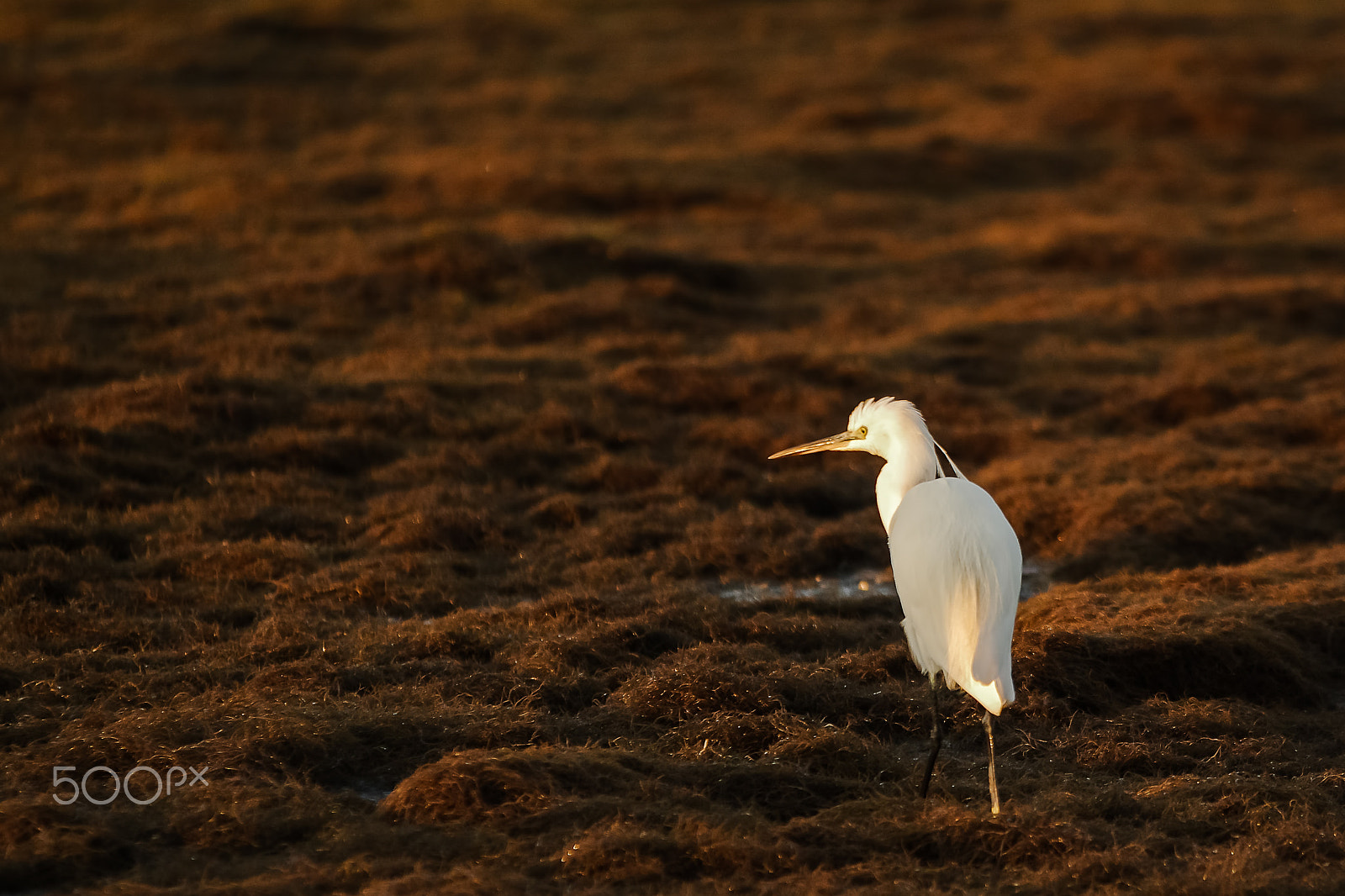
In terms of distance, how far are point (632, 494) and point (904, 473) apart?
3.39m

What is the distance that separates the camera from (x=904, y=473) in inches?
208

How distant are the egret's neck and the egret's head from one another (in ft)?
0.19

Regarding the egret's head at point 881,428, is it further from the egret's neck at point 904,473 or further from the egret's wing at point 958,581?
the egret's wing at point 958,581

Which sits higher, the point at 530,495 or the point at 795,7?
the point at 795,7

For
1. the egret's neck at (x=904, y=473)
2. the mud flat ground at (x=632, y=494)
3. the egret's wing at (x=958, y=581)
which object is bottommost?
the mud flat ground at (x=632, y=494)

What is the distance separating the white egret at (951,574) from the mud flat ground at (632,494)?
0.43 meters

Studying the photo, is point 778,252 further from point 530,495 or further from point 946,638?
point 946,638

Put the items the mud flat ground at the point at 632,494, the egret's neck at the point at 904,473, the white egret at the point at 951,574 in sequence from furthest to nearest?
the egret's neck at the point at 904,473
the white egret at the point at 951,574
the mud flat ground at the point at 632,494

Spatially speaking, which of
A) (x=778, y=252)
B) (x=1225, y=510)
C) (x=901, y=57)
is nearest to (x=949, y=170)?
(x=778, y=252)

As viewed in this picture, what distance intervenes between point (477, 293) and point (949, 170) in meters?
9.13

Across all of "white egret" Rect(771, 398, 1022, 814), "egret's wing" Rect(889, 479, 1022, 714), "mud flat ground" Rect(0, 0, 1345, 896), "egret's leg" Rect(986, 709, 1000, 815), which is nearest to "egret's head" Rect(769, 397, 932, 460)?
"white egret" Rect(771, 398, 1022, 814)

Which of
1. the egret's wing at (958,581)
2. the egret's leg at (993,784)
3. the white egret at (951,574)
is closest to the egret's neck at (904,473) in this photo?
the white egret at (951,574)

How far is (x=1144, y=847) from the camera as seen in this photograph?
432 cm

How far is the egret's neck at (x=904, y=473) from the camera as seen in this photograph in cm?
526
